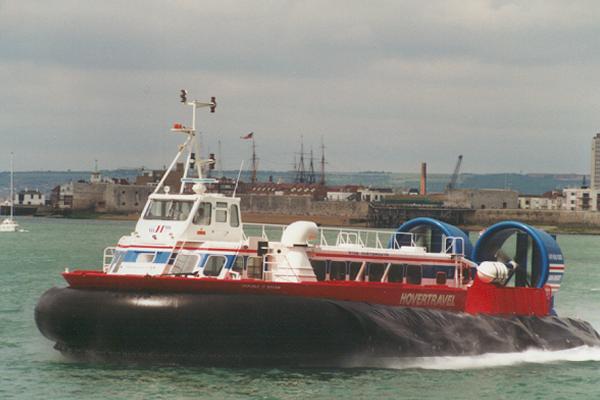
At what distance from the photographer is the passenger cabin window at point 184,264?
60.8 ft

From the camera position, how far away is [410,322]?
63.2 feet

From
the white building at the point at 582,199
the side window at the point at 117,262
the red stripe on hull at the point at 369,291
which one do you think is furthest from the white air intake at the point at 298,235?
the white building at the point at 582,199

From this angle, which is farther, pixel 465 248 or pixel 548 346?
pixel 465 248

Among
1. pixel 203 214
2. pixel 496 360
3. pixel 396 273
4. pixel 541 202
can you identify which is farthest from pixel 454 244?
pixel 541 202

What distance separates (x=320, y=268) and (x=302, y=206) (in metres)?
111

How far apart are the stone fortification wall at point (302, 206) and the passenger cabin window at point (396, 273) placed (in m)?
105

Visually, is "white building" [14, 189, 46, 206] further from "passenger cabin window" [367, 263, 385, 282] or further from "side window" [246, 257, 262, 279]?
"side window" [246, 257, 262, 279]

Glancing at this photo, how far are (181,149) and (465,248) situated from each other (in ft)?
21.4

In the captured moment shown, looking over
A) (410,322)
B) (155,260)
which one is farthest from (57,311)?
(410,322)

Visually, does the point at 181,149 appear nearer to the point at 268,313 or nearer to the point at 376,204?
the point at 268,313

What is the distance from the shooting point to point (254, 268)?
1869cm

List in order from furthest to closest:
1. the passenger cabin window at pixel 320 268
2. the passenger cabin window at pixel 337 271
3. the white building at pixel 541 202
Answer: the white building at pixel 541 202 → the passenger cabin window at pixel 337 271 → the passenger cabin window at pixel 320 268

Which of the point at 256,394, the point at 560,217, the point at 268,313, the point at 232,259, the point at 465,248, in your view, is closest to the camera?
the point at 256,394

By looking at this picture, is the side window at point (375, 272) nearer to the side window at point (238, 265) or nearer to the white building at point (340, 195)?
the side window at point (238, 265)
